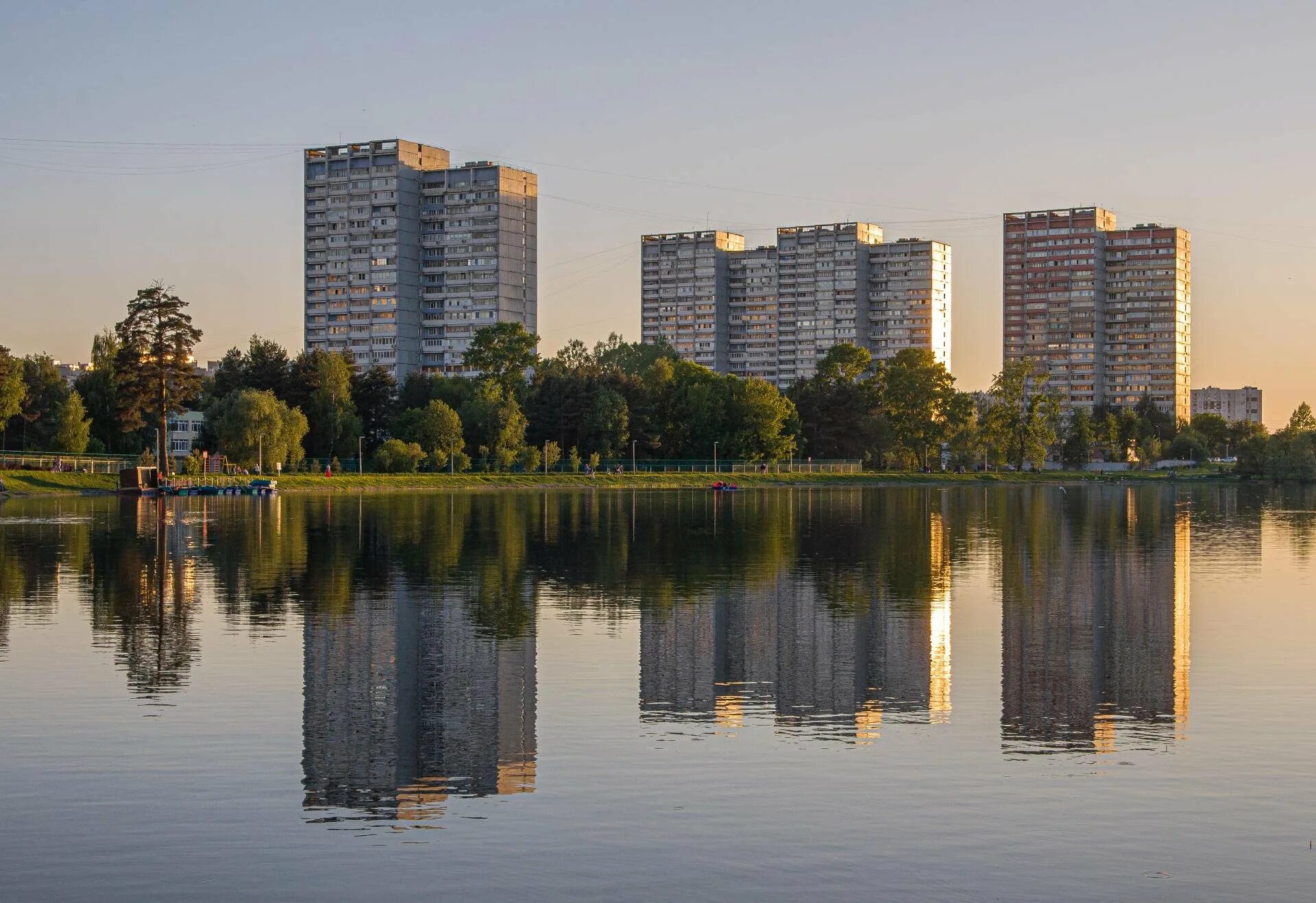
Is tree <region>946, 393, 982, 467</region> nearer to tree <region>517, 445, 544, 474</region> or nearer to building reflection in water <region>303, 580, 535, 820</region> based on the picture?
tree <region>517, 445, 544, 474</region>

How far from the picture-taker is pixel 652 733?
17078 mm

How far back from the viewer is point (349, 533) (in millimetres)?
55812

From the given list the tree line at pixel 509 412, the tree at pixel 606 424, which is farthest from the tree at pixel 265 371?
the tree at pixel 606 424

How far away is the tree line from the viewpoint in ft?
390

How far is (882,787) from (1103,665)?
935 centimetres

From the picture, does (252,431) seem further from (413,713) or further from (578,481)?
(413,713)

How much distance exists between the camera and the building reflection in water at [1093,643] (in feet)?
58.5

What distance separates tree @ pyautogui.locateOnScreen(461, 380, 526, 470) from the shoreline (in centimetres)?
450

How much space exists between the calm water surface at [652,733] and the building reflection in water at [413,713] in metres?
0.08

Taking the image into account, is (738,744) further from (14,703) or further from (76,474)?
(76,474)

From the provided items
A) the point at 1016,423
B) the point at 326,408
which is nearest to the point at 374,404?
the point at 326,408

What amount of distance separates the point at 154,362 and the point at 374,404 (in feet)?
112

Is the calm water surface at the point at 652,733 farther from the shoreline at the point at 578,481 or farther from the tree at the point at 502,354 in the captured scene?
the tree at the point at 502,354

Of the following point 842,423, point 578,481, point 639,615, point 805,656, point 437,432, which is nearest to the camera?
point 805,656
